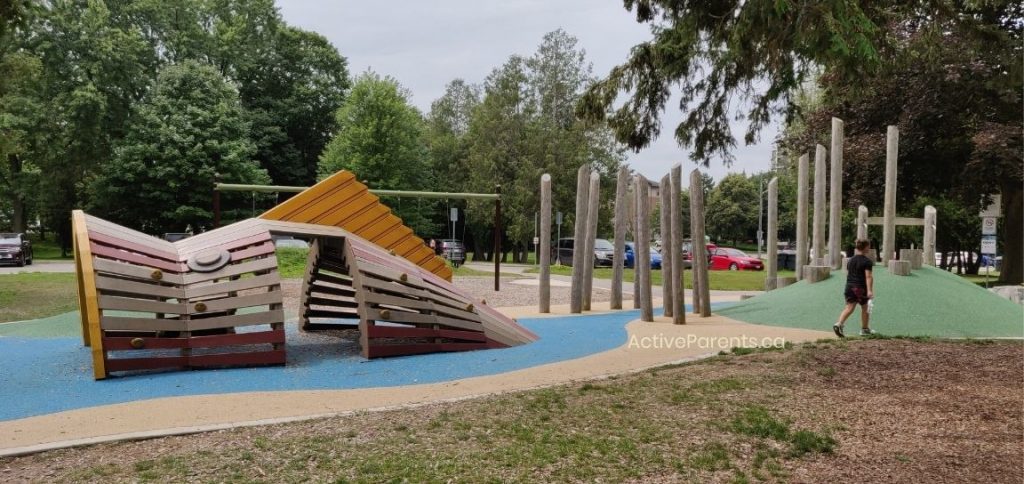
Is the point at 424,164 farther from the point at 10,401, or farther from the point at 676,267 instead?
the point at 10,401

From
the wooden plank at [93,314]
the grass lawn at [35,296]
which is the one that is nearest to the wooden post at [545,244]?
the wooden plank at [93,314]

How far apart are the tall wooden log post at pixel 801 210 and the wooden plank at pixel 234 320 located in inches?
438

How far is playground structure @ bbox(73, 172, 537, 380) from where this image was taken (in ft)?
25.0

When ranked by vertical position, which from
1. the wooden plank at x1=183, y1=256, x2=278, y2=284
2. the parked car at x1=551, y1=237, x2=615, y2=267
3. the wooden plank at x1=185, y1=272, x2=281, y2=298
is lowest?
the parked car at x1=551, y1=237, x2=615, y2=267

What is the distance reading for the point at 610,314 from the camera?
14.0 metres

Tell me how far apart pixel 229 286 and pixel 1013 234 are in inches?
972

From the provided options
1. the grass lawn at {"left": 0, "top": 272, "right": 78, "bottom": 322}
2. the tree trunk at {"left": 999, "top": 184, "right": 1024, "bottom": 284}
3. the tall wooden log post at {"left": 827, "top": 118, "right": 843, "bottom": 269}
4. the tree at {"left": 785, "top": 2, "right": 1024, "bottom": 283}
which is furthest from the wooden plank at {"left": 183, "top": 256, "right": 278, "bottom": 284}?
the tree trunk at {"left": 999, "top": 184, "right": 1024, "bottom": 284}

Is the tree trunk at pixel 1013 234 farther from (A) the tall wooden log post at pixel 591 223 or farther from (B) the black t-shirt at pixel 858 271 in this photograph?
(A) the tall wooden log post at pixel 591 223

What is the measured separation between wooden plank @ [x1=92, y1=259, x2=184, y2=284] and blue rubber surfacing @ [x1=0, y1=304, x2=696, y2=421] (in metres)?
1.03

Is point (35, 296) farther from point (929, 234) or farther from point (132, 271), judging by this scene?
point (929, 234)

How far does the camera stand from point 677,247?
490 inches

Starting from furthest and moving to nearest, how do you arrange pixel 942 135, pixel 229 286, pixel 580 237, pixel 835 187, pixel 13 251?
pixel 13 251 < pixel 942 135 < pixel 835 187 < pixel 580 237 < pixel 229 286

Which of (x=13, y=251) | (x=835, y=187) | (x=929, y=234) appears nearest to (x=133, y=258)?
(x=835, y=187)

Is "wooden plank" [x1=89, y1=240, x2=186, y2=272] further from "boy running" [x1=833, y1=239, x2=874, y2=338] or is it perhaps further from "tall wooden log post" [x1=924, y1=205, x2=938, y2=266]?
"tall wooden log post" [x1=924, y1=205, x2=938, y2=266]
